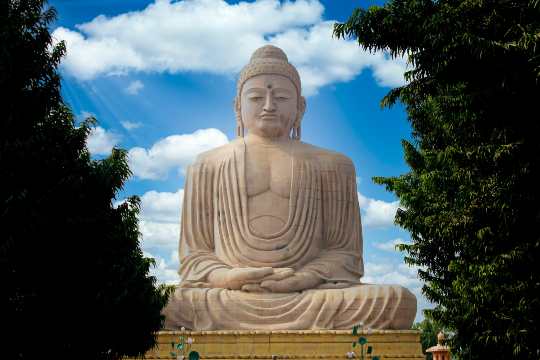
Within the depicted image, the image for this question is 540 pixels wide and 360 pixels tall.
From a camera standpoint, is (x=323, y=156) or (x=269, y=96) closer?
(x=269, y=96)

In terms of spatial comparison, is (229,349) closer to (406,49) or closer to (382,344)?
(382,344)

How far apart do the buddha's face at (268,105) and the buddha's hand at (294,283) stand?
2.81 m

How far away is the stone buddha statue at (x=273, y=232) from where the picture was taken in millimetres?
12734

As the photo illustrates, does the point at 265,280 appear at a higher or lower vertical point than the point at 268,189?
lower

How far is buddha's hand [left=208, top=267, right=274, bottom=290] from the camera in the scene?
1295cm

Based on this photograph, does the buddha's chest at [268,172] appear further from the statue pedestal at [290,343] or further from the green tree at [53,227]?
the green tree at [53,227]

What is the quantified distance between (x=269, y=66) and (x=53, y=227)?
747 centimetres

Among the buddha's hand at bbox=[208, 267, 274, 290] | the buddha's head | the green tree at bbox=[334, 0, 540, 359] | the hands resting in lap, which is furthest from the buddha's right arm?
the green tree at bbox=[334, 0, 540, 359]

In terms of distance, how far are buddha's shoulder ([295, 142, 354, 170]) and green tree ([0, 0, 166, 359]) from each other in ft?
19.2

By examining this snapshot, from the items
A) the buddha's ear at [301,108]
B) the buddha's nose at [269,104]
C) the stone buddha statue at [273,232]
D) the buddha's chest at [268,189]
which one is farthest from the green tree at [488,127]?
the buddha's ear at [301,108]

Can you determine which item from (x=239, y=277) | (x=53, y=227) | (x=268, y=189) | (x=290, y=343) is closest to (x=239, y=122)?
(x=268, y=189)

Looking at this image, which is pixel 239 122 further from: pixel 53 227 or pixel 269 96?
pixel 53 227

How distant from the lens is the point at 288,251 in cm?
1383

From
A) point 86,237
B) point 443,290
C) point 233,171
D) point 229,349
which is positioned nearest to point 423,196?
point 443,290
